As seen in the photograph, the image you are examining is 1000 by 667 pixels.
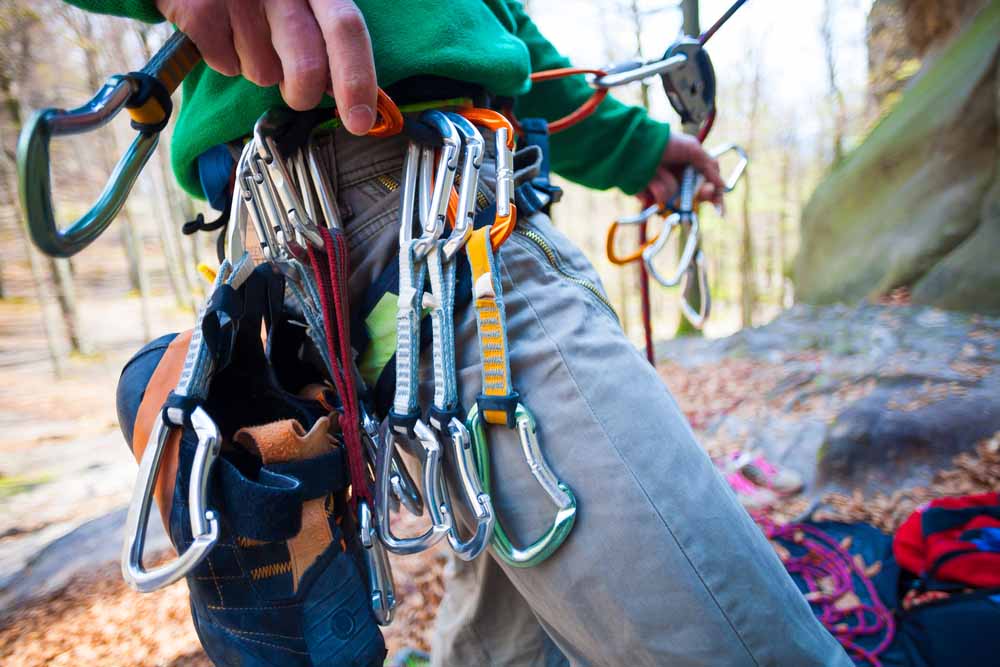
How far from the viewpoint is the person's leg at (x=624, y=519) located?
73cm

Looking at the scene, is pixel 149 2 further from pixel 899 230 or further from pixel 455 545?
pixel 899 230

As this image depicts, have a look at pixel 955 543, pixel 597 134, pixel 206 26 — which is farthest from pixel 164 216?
pixel 955 543

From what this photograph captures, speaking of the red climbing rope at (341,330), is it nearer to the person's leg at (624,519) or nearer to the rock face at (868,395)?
the person's leg at (624,519)

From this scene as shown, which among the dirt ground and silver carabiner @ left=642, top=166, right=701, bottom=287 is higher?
silver carabiner @ left=642, top=166, right=701, bottom=287

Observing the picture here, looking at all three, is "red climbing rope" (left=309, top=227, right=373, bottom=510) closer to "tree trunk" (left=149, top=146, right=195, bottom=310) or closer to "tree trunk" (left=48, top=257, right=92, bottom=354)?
"tree trunk" (left=48, top=257, right=92, bottom=354)

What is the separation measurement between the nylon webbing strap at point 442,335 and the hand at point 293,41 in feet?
0.84

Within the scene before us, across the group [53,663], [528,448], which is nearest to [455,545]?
[528,448]

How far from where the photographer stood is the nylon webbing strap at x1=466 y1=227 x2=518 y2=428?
31.2 inches

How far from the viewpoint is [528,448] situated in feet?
2.58

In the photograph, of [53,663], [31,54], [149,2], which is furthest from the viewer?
[31,54]

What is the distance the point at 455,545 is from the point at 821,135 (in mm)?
21340

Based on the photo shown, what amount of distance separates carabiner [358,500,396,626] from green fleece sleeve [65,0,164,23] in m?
0.78

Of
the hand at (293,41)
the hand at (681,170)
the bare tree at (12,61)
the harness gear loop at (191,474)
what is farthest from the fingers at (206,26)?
the bare tree at (12,61)

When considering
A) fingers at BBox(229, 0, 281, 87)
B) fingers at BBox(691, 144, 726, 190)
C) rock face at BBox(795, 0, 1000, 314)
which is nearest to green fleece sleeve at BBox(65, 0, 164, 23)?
fingers at BBox(229, 0, 281, 87)
